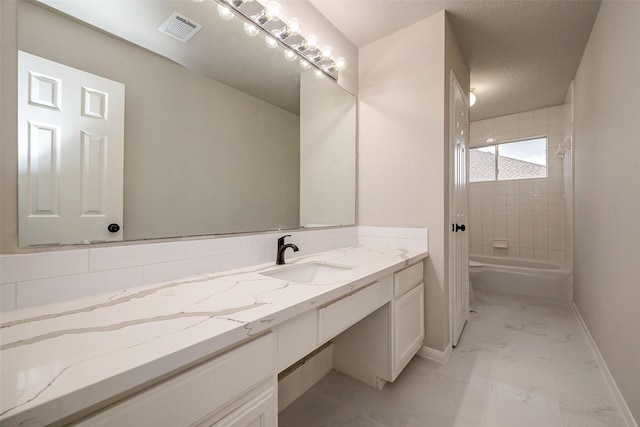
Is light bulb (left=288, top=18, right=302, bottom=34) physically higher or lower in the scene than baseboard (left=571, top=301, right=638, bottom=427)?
higher

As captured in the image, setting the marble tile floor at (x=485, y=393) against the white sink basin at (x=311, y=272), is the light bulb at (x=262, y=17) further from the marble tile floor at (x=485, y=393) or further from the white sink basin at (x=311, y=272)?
the marble tile floor at (x=485, y=393)

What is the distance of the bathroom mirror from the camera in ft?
2.82

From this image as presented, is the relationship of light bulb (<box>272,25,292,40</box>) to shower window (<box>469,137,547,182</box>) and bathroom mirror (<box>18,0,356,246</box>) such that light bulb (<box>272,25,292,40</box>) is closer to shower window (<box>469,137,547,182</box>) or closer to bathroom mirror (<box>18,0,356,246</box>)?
bathroom mirror (<box>18,0,356,246</box>)

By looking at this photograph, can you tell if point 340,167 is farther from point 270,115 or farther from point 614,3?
point 614,3

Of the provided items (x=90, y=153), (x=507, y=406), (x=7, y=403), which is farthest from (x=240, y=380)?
(x=507, y=406)

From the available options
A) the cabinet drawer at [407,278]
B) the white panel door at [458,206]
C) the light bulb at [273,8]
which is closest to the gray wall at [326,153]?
the light bulb at [273,8]

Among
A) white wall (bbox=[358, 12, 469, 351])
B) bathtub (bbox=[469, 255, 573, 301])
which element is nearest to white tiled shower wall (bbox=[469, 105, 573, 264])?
bathtub (bbox=[469, 255, 573, 301])

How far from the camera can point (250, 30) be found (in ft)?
4.41

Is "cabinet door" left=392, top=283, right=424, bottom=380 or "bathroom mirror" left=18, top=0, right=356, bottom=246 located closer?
"bathroom mirror" left=18, top=0, right=356, bottom=246

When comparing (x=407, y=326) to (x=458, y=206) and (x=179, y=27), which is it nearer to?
(x=458, y=206)

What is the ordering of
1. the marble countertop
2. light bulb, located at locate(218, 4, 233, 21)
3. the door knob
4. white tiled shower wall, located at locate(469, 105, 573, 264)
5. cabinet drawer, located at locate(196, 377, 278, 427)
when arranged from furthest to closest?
white tiled shower wall, located at locate(469, 105, 573, 264)
the door knob
light bulb, located at locate(218, 4, 233, 21)
cabinet drawer, located at locate(196, 377, 278, 427)
the marble countertop

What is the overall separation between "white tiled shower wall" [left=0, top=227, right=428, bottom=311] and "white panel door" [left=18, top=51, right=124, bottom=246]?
0.06m

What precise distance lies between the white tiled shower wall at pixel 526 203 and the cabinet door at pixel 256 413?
12.3ft

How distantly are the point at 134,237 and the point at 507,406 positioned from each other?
1.92 meters
